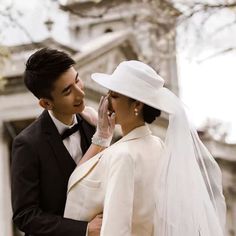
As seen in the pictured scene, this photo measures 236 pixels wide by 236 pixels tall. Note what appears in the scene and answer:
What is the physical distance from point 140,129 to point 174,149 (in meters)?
0.23

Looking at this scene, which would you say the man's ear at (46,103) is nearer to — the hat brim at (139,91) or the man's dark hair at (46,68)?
the man's dark hair at (46,68)

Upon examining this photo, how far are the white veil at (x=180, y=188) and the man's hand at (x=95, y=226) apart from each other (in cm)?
31

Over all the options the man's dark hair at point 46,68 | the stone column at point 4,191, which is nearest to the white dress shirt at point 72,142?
the man's dark hair at point 46,68

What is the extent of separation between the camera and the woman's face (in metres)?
4.90

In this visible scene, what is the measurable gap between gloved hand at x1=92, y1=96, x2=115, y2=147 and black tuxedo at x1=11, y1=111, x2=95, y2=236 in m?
0.21

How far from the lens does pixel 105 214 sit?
472 cm

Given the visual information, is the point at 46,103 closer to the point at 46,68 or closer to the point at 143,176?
the point at 46,68

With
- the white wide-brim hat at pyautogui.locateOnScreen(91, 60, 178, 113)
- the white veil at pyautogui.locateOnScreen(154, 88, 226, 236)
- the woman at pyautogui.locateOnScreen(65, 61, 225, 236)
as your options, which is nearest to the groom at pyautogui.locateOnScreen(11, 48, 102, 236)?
the woman at pyautogui.locateOnScreen(65, 61, 225, 236)

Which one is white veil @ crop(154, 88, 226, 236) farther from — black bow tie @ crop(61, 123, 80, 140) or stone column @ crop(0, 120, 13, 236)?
stone column @ crop(0, 120, 13, 236)

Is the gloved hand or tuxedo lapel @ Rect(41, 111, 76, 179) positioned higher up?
the gloved hand

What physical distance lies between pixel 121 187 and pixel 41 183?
0.59 m

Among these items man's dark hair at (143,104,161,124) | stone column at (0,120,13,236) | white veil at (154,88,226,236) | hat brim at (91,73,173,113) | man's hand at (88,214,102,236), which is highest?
hat brim at (91,73,173,113)

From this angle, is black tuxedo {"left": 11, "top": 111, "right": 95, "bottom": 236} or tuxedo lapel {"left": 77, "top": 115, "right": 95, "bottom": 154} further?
tuxedo lapel {"left": 77, "top": 115, "right": 95, "bottom": 154}

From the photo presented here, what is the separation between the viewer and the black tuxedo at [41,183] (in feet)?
16.2
